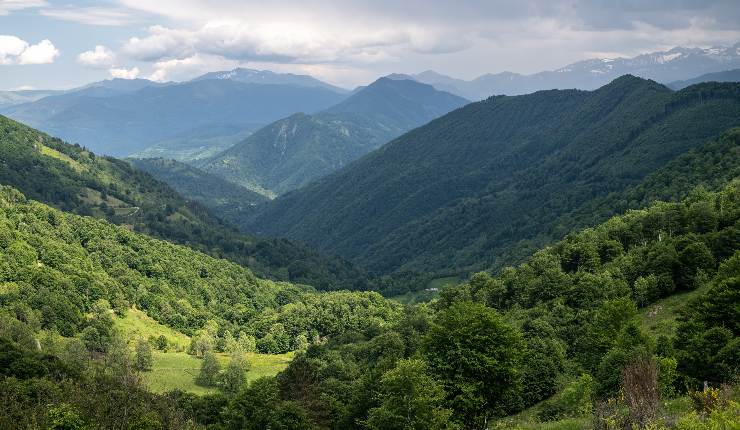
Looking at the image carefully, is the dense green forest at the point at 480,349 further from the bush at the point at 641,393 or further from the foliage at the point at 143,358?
the foliage at the point at 143,358

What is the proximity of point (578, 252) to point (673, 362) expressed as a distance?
6588cm

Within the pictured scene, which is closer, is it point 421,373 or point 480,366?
point 421,373

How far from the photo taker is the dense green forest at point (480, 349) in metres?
47.6

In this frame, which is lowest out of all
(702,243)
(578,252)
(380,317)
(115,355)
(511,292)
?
(380,317)

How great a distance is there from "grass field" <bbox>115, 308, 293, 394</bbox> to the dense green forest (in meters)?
5.37

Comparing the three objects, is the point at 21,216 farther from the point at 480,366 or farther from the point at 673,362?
the point at 673,362

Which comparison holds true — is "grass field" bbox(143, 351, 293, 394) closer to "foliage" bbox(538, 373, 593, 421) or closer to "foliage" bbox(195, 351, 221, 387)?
"foliage" bbox(195, 351, 221, 387)

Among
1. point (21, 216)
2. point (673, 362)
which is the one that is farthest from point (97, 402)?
point (21, 216)

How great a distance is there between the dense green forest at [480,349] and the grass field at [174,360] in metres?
5.37

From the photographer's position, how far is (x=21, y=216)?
18200 centimetres

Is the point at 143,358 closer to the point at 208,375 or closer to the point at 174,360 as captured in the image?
the point at 208,375

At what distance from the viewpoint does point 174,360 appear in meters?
137

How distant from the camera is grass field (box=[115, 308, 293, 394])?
120688mm

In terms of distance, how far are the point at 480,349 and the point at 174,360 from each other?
10204cm
